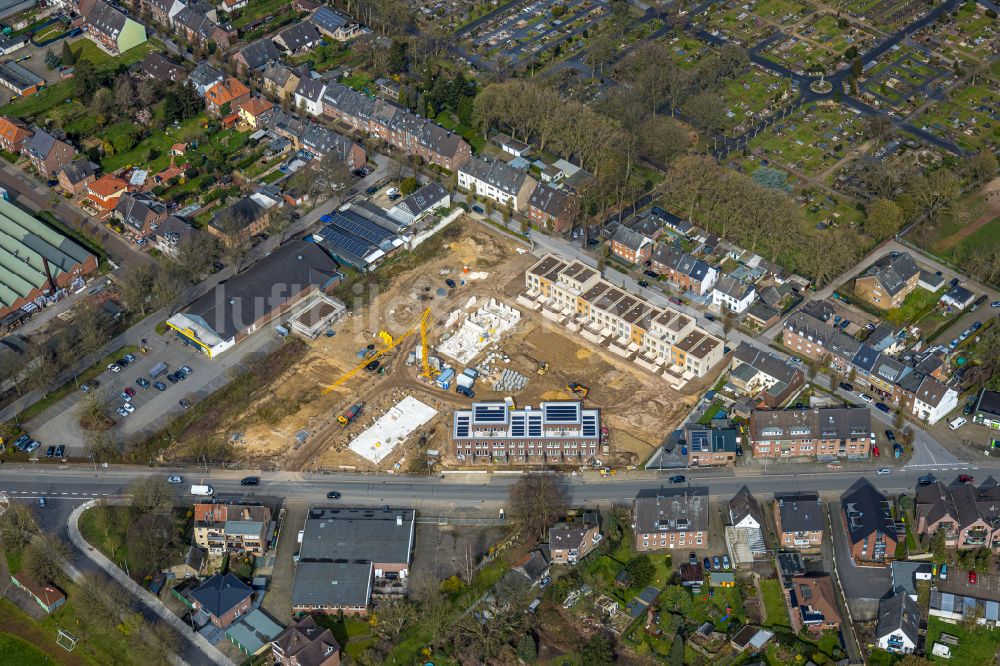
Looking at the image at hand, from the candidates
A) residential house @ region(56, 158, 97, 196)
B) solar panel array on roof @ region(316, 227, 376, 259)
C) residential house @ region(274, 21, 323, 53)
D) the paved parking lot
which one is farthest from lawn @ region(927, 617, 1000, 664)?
residential house @ region(274, 21, 323, 53)

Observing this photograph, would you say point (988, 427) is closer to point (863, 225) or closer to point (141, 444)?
point (863, 225)

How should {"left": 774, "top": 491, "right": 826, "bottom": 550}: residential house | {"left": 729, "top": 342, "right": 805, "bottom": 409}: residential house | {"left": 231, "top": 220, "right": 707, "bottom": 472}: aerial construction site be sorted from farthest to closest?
{"left": 729, "top": 342, "right": 805, "bottom": 409}: residential house
{"left": 231, "top": 220, "right": 707, "bottom": 472}: aerial construction site
{"left": 774, "top": 491, "right": 826, "bottom": 550}: residential house

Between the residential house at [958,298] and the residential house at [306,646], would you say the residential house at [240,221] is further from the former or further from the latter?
the residential house at [958,298]

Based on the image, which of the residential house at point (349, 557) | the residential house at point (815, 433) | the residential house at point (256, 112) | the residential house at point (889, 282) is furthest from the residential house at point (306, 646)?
the residential house at point (256, 112)

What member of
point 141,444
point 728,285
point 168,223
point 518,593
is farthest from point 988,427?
point 168,223

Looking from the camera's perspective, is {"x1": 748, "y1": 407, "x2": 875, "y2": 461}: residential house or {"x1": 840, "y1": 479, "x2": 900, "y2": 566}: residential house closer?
{"x1": 840, "y1": 479, "x2": 900, "y2": 566}: residential house

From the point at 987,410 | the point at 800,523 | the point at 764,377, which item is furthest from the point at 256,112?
the point at 987,410

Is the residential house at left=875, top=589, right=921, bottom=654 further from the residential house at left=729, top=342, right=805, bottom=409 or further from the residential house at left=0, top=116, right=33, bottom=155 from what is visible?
the residential house at left=0, top=116, right=33, bottom=155
